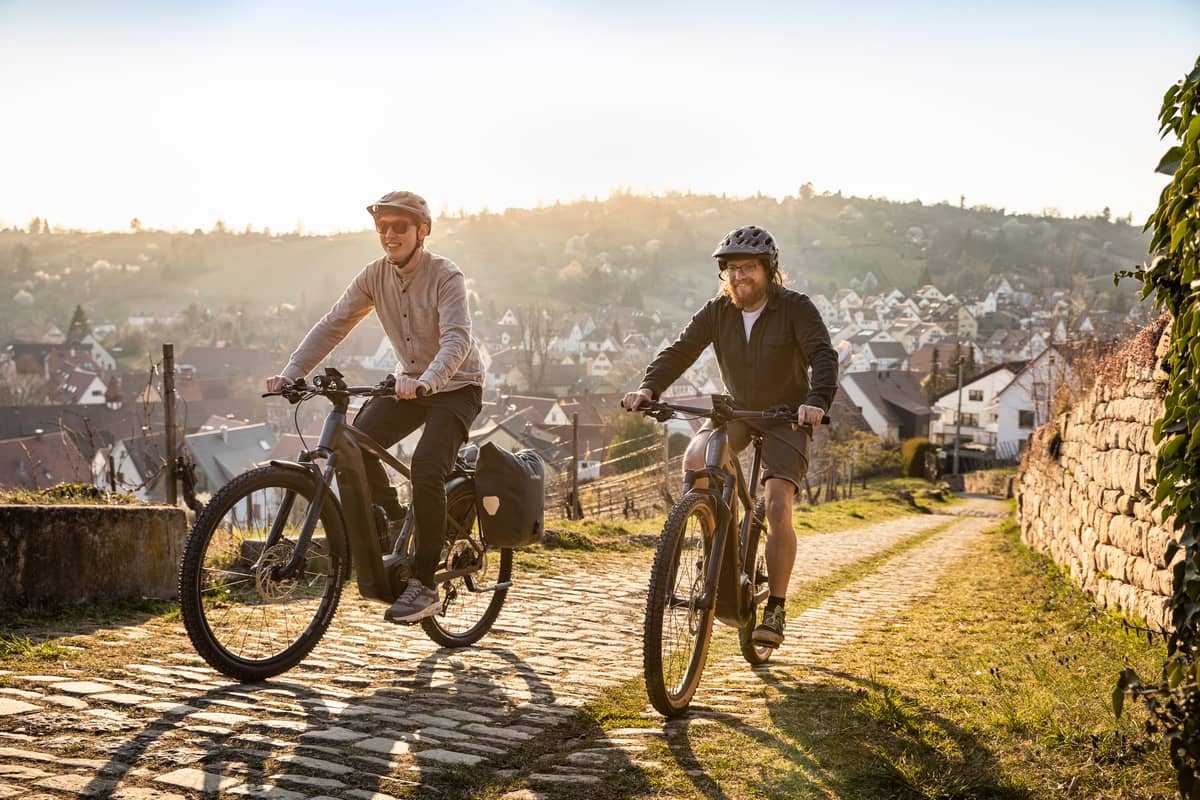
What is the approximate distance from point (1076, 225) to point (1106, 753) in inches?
7850

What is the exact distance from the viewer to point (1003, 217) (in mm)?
184000

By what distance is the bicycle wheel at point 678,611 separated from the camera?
4074 mm

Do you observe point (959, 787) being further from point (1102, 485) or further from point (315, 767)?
point (1102, 485)

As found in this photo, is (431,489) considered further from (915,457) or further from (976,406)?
(976,406)

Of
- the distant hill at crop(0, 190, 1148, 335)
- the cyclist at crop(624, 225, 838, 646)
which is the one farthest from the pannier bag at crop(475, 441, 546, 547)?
the distant hill at crop(0, 190, 1148, 335)

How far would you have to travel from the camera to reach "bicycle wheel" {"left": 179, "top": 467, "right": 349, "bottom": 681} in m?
4.08

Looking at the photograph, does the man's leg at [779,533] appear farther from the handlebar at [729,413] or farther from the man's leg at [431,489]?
the man's leg at [431,489]

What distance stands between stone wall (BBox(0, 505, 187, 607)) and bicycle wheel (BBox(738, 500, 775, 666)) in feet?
11.2

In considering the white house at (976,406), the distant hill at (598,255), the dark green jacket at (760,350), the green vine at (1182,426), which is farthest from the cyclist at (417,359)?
the distant hill at (598,255)

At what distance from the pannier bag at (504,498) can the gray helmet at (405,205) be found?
122cm

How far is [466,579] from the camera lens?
5605 millimetres

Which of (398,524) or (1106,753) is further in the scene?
(398,524)

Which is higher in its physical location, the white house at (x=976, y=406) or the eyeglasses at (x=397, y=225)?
the eyeglasses at (x=397, y=225)

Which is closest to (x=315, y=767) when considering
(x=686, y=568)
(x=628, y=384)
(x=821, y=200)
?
(x=686, y=568)
